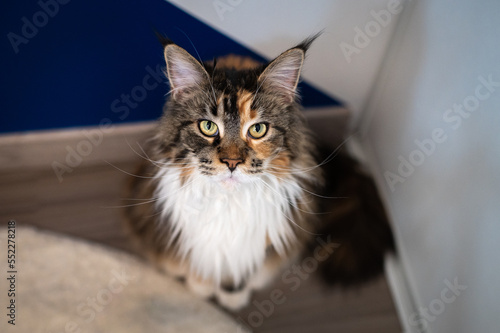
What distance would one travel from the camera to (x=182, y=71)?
1.03m

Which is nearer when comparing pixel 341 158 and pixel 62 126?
pixel 341 158

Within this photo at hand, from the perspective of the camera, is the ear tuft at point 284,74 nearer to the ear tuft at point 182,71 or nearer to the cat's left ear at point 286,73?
the cat's left ear at point 286,73

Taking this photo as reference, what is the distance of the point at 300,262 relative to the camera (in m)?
1.65

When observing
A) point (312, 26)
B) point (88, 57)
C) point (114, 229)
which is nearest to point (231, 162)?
point (312, 26)

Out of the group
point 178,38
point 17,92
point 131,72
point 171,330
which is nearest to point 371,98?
point 178,38

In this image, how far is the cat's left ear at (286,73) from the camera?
3.11 feet

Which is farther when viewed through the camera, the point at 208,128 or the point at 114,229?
the point at 114,229

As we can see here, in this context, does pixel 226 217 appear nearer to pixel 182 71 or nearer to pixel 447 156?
pixel 182 71

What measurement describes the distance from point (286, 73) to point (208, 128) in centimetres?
26

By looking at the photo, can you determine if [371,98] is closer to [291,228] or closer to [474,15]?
[474,15]

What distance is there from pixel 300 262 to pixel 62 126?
1.26 meters

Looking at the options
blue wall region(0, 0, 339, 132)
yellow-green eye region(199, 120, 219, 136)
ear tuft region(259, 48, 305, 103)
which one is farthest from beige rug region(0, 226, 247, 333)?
ear tuft region(259, 48, 305, 103)

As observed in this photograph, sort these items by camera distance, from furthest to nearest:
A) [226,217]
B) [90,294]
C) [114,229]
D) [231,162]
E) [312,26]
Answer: [114,229] < [90,294] < [312,26] < [226,217] < [231,162]

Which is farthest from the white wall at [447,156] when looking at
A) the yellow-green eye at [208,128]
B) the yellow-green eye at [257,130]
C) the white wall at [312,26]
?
the yellow-green eye at [208,128]
